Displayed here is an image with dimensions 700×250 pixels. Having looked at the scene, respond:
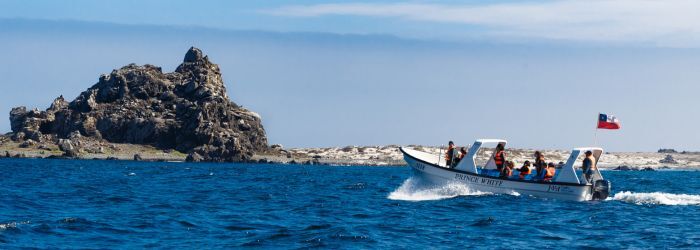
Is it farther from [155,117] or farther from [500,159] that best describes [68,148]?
[500,159]

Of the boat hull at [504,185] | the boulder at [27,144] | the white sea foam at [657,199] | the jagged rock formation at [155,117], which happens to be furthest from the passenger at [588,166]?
the boulder at [27,144]

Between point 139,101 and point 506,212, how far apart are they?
11659 centimetres

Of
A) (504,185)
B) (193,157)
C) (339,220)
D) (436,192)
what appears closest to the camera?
(339,220)

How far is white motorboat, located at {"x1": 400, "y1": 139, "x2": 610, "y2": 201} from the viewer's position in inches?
1764

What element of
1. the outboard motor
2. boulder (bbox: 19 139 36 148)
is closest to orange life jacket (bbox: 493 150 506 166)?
the outboard motor

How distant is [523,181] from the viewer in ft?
149

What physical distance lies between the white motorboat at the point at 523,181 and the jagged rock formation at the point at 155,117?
9309cm

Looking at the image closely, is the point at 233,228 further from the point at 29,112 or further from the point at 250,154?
the point at 29,112

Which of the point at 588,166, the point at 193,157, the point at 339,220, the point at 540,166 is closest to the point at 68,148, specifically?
the point at 193,157

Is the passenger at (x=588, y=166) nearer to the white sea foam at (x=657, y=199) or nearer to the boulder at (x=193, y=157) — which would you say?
the white sea foam at (x=657, y=199)

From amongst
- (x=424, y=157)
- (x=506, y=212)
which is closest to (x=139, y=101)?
(x=424, y=157)

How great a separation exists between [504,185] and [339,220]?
13.9 m

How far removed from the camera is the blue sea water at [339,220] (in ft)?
94.2

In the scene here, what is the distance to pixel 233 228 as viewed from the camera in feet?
104
